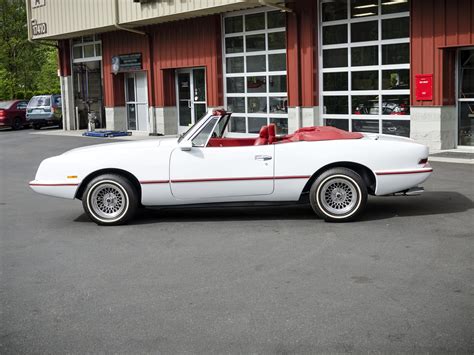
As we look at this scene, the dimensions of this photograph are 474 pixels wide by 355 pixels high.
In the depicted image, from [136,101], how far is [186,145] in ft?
56.5

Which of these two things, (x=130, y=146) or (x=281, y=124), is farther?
(x=281, y=124)

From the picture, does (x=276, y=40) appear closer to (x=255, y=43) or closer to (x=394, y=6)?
(x=255, y=43)

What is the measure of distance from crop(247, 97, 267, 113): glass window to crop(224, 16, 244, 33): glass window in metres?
2.07

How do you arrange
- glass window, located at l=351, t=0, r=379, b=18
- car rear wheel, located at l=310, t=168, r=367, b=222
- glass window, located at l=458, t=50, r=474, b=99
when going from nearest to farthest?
car rear wheel, located at l=310, t=168, r=367, b=222, glass window, located at l=458, t=50, r=474, b=99, glass window, located at l=351, t=0, r=379, b=18

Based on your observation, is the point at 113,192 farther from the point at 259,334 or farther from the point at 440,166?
the point at 440,166

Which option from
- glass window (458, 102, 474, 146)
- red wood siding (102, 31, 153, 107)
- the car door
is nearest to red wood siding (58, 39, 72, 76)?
red wood siding (102, 31, 153, 107)

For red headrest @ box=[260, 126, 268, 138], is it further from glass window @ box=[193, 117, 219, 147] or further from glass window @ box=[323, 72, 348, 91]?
glass window @ box=[323, 72, 348, 91]

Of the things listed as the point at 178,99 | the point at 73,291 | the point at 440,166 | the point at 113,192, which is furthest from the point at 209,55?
the point at 73,291

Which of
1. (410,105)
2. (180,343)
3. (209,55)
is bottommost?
(180,343)

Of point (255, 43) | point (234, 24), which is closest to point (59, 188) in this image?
point (255, 43)

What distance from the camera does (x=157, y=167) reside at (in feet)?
25.6

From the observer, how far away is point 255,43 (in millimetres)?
19188

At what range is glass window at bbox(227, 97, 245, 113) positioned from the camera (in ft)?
65.7

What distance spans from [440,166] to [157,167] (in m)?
6.60
